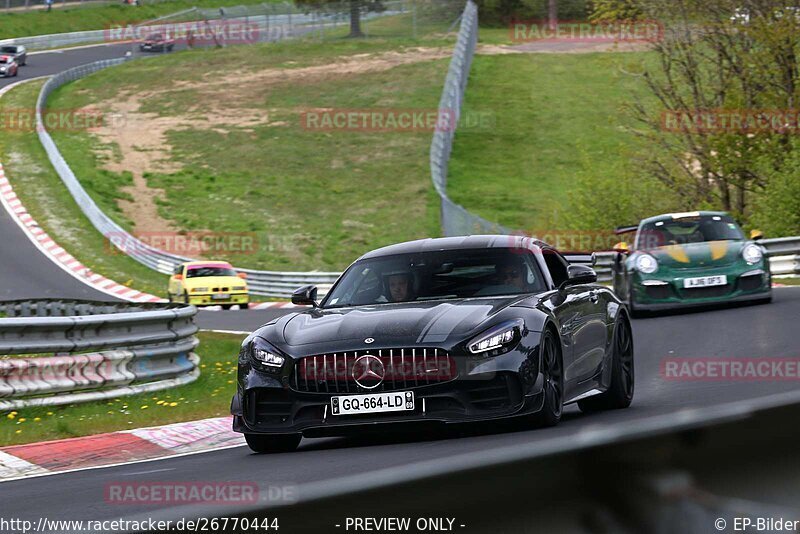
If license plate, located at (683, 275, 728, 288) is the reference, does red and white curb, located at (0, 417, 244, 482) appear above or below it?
above

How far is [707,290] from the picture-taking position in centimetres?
1822

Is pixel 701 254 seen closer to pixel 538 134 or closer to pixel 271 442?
pixel 271 442

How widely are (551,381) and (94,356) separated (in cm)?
475

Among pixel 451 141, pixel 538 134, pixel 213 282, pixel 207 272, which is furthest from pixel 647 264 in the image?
pixel 538 134

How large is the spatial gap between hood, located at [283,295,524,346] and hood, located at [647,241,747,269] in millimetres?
9859

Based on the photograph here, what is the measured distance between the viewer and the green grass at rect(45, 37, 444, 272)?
4347cm

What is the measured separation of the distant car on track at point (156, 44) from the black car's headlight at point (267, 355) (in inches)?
2889

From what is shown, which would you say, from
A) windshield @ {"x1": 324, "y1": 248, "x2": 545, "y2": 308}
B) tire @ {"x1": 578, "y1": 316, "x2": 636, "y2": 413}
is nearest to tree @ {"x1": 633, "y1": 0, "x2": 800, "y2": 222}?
tire @ {"x1": 578, "y1": 316, "x2": 636, "y2": 413}

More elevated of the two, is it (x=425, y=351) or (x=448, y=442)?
(x=425, y=351)

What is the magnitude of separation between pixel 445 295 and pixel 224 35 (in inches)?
2980

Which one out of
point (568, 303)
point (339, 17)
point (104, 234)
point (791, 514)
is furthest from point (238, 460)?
point (339, 17)

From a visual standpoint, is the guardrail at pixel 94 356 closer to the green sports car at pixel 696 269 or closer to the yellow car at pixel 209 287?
the green sports car at pixel 696 269

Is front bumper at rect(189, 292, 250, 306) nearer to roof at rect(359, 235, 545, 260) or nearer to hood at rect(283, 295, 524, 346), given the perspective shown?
roof at rect(359, 235, 545, 260)

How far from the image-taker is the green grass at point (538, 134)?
149 ft
